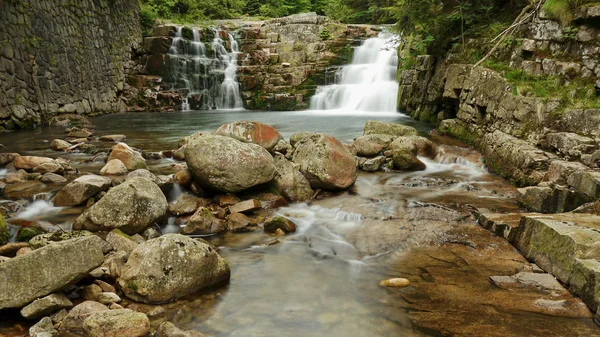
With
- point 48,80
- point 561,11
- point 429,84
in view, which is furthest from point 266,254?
point 48,80

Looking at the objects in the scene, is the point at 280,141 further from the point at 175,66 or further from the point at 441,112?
the point at 175,66

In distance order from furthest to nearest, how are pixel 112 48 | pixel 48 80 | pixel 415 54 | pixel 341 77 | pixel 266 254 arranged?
pixel 341 77 < pixel 112 48 < pixel 415 54 < pixel 48 80 < pixel 266 254

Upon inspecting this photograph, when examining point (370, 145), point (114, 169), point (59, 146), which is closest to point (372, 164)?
point (370, 145)

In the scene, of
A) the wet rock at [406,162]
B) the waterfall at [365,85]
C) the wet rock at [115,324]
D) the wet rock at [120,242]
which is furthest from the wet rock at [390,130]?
the wet rock at [115,324]

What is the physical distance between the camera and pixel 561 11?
23.7ft

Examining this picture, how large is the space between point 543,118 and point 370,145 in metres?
3.16

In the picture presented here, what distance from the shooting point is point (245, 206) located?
18.2 ft

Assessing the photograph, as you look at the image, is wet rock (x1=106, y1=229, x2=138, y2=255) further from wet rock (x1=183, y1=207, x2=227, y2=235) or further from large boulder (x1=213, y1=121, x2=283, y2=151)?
large boulder (x1=213, y1=121, x2=283, y2=151)

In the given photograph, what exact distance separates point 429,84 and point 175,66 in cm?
1299

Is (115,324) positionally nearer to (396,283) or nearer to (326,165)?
(396,283)

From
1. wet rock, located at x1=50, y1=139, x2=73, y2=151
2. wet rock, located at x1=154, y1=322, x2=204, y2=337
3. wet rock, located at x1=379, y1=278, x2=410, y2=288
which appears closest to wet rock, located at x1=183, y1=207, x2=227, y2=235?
wet rock, located at x1=154, y1=322, x2=204, y2=337

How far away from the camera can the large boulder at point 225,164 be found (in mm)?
5688

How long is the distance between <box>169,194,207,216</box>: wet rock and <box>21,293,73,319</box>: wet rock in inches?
95.6

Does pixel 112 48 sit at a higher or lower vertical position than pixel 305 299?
higher
